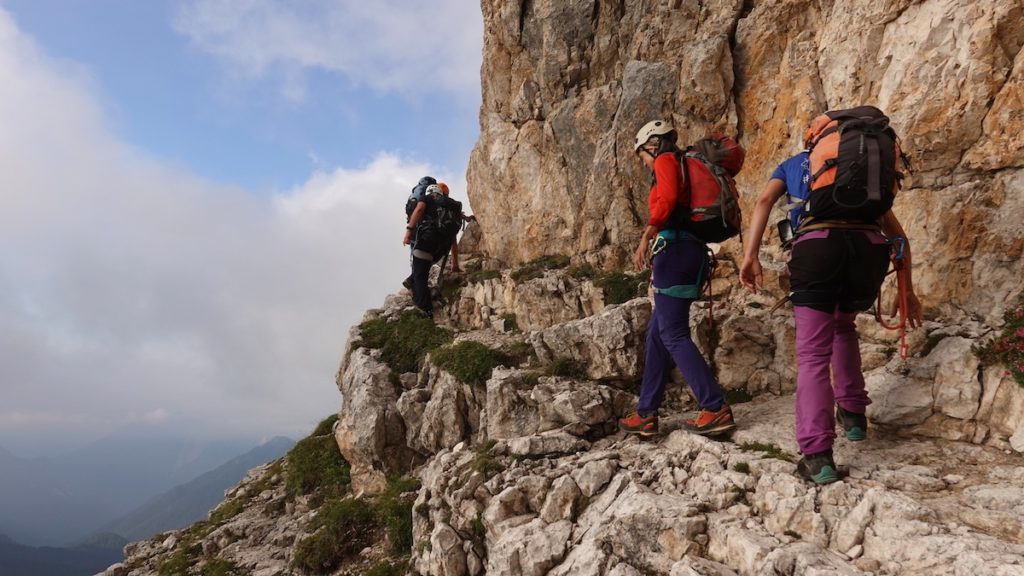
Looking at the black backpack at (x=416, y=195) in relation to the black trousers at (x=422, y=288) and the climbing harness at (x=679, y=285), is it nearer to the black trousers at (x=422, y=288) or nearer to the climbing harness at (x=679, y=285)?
the black trousers at (x=422, y=288)

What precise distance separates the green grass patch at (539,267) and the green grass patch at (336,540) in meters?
7.98

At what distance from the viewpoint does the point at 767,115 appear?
12086 mm

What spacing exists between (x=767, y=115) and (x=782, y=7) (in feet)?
7.96

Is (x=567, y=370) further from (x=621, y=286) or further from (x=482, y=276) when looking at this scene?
(x=482, y=276)

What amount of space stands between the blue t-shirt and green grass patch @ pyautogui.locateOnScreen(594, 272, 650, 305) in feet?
22.2

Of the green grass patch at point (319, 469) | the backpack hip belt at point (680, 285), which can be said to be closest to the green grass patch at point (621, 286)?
the backpack hip belt at point (680, 285)

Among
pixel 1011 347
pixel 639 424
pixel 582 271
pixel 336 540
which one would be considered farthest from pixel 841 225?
pixel 336 540

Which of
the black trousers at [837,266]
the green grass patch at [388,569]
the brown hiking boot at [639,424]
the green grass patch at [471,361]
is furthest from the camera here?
the green grass patch at [471,361]

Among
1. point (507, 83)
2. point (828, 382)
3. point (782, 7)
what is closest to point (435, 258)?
point (507, 83)

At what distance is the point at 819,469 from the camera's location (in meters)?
5.53

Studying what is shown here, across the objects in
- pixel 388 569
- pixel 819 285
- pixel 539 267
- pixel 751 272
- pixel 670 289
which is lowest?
pixel 388 569

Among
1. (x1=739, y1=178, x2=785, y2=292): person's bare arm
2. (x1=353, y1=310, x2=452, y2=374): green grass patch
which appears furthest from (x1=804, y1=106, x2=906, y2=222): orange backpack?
(x1=353, y1=310, x2=452, y2=374): green grass patch

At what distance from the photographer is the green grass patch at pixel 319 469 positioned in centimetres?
1449

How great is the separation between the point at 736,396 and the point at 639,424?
235 cm
